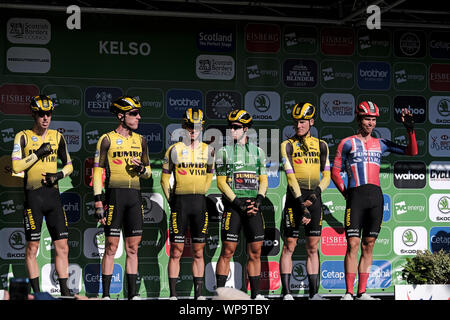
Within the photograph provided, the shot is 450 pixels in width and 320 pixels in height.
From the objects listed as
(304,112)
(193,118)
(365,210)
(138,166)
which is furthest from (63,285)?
(365,210)

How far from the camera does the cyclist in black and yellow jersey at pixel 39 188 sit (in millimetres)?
5949

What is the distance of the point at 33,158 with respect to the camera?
590 centimetres

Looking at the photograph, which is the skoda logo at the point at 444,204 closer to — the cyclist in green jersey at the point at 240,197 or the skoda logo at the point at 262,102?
the skoda logo at the point at 262,102

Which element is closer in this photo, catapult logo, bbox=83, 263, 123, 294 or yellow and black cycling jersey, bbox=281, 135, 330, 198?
yellow and black cycling jersey, bbox=281, 135, 330, 198

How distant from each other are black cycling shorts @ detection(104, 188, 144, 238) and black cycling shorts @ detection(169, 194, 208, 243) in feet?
1.07

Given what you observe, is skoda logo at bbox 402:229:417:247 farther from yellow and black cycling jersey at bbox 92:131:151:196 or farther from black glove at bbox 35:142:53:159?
black glove at bbox 35:142:53:159

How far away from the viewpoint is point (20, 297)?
276 centimetres

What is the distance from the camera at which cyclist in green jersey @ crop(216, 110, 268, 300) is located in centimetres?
609

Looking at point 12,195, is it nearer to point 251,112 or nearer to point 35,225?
point 35,225

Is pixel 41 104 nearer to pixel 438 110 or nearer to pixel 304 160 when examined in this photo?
pixel 304 160

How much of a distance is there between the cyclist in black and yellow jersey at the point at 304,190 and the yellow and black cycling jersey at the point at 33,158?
7.13ft

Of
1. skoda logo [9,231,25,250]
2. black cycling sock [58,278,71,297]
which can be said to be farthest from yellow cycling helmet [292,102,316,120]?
skoda logo [9,231,25,250]

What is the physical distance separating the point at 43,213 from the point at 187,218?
1355 mm

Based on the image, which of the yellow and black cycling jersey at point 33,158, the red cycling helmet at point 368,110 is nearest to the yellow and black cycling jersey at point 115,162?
Answer: the yellow and black cycling jersey at point 33,158
